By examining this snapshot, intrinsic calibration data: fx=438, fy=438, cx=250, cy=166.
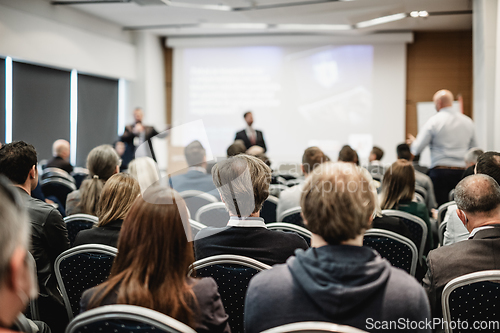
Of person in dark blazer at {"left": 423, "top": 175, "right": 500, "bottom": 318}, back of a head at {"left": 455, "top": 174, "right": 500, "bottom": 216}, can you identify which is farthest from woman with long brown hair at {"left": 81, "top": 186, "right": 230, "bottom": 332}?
back of a head at {"left": 455, "top": 174, "right": 500, "bottom": 216}

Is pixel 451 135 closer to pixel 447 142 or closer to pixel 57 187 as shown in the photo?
pixel 447 142

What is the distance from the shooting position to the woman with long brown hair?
1157 mm

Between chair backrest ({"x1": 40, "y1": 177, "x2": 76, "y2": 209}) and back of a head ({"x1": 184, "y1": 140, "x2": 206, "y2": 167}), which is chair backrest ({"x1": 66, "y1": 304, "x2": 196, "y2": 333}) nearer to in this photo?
back of a head ({"x1": 184, "y1": 140, "x2": 206, "y2": 167})

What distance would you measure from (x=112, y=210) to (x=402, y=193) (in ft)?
5.88

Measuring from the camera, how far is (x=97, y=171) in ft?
10.00

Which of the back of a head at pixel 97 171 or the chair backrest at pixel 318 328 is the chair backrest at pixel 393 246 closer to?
the chair backrest at pixel 318 328

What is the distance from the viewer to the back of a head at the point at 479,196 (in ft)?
6.02

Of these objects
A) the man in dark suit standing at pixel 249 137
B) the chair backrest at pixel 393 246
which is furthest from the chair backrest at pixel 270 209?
the man in dark suit standing at pixel 249 137

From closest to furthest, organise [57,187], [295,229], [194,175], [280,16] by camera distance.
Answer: [194,175], [295,229], [57,187], [280,16]

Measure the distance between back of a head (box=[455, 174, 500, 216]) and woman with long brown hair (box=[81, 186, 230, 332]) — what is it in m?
1.21

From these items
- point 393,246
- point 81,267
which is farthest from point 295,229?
point 81,267

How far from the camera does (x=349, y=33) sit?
349 inches

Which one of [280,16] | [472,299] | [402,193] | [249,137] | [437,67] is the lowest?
[472,299]

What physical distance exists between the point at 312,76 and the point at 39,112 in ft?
17.5
